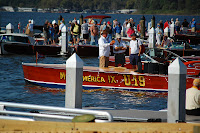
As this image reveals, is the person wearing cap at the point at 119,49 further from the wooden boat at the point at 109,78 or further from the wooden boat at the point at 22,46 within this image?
the wooden boat at the point at 22,46

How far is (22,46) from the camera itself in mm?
30766

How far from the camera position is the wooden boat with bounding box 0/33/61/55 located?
99.5ft

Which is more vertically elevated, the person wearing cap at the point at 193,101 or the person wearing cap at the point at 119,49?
the person wearing cap at the point at 119,49

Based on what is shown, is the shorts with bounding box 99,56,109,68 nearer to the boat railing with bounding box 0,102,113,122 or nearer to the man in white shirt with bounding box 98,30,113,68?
the man in white shirt with bounding box 98,30,113,68

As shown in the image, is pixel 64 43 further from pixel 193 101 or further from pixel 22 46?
pixel 193 101

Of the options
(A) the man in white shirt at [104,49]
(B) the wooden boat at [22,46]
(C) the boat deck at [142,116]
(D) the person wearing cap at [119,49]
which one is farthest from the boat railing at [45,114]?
(B) the wooden boat at [22,46]

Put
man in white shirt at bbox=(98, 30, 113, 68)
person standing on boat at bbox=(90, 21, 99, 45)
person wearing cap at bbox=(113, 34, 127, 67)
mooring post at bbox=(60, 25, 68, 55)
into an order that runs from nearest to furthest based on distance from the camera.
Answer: man in white shirt at bbox=(98, 30, 113, 68), person wearing cap at bbox=(113, 34, 127, 67), mooring post at bbox=(60, 25, 68, 55), person standing on boat at bbox=(90, 21, 99, 45)

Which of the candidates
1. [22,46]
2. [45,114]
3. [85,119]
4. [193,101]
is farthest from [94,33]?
[85,119]

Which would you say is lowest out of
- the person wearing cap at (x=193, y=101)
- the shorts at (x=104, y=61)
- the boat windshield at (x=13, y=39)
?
the person wearing cap at (x=193, y=101)

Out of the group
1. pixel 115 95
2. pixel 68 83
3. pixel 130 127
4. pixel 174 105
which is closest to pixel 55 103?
pixel 115 95

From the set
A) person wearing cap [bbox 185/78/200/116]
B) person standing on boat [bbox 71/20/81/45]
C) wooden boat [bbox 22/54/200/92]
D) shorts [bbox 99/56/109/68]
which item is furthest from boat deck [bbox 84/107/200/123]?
A: person standing on boat [bbox 71/20/81/45]

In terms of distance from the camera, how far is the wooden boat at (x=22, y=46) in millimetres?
30312

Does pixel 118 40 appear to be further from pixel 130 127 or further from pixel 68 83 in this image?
pixel 130 127

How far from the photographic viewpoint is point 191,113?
35.2 ft
